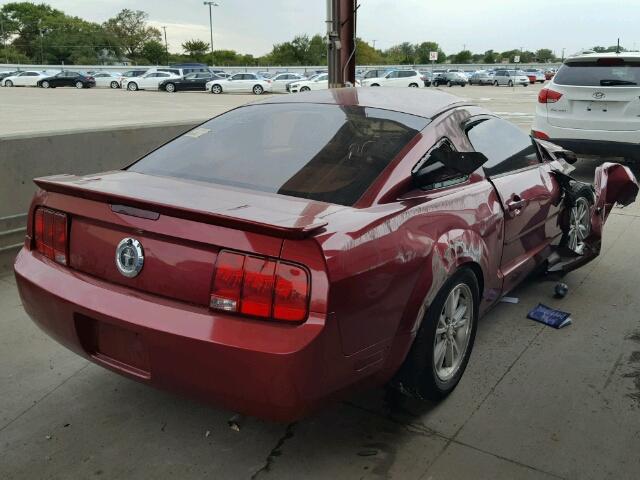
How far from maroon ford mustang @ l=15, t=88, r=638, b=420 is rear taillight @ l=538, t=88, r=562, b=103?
5.82m

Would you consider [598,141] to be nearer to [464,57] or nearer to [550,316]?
[550,316]

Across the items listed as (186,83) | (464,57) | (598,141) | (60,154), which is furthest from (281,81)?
(464,57)

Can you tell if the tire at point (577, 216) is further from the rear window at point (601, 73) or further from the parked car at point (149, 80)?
the parked car at point (149, 80)

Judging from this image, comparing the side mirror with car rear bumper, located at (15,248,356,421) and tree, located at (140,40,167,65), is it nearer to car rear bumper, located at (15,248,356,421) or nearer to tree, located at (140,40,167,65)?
car rear bumper, located at (15,248,356,421)

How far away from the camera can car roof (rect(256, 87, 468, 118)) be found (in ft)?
10.7

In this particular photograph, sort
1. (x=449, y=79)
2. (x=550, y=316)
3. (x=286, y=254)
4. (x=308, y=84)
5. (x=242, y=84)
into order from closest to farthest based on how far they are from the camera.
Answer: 1. (x=286, y=254)
2. (x=550, y=316)
3. (x=308, y=84)
4. (x=242, y=84)
5. (x=449, y=79)

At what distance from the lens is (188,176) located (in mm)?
2877

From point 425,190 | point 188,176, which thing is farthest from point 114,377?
point 425,190

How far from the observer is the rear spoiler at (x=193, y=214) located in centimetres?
208

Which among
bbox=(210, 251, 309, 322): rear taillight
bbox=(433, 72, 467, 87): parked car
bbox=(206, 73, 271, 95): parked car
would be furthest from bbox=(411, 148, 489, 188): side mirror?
bbox=(433, 72, 467, 87): parked car

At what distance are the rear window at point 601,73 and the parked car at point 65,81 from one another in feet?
150

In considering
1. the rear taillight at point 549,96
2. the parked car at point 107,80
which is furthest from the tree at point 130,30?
the rear taillight at point 549,96

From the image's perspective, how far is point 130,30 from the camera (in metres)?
105

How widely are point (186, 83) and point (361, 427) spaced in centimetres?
4295
